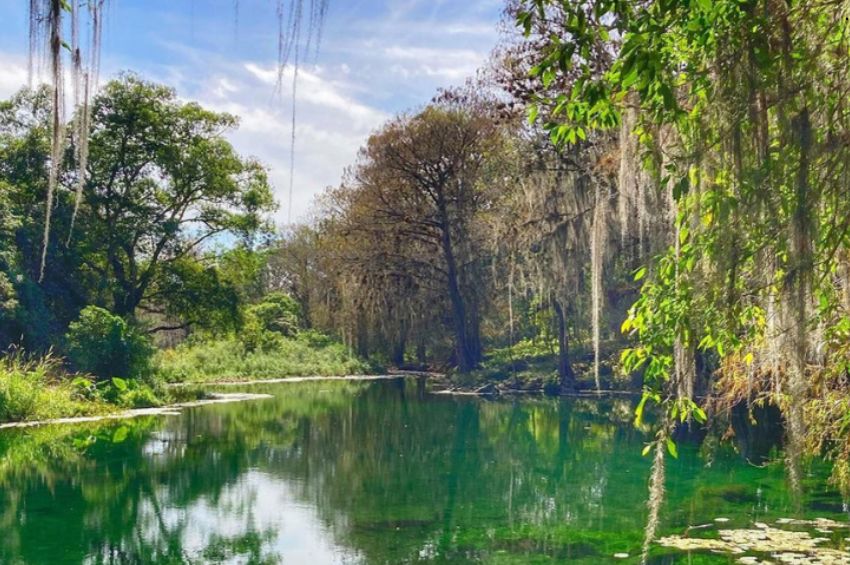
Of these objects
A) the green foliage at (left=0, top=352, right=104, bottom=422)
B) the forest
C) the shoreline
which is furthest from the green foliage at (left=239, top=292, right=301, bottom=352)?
the green foliage at (left=0, top=352, right=104, bottom=422)

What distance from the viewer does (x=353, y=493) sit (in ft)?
30.7

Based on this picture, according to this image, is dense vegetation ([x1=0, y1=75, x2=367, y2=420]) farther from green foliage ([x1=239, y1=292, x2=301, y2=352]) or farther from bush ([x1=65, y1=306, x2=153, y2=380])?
green foliage ([x1=239, y1=292, x2=301, y2=352])

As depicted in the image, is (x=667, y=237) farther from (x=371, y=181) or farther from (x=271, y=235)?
(x=371, y=181)

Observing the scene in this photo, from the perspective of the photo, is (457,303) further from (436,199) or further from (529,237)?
(529,237)

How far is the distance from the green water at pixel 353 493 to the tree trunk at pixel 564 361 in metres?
6.11

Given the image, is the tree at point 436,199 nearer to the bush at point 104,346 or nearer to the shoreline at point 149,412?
the shoreline at point 149,412

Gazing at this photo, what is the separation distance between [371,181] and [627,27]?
23663mm

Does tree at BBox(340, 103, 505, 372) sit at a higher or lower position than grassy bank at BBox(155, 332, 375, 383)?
higher

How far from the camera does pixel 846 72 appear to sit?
301 cm

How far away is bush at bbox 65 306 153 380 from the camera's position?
1741cm

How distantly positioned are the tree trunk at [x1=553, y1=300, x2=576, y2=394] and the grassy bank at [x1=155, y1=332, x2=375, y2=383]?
10.7 m

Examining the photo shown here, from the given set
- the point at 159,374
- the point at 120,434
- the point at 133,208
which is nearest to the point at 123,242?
the point at 133,208

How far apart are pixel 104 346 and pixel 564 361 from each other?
11.9 meters

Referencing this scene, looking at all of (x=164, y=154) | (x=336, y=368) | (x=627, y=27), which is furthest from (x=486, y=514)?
(x=336, y=368)
